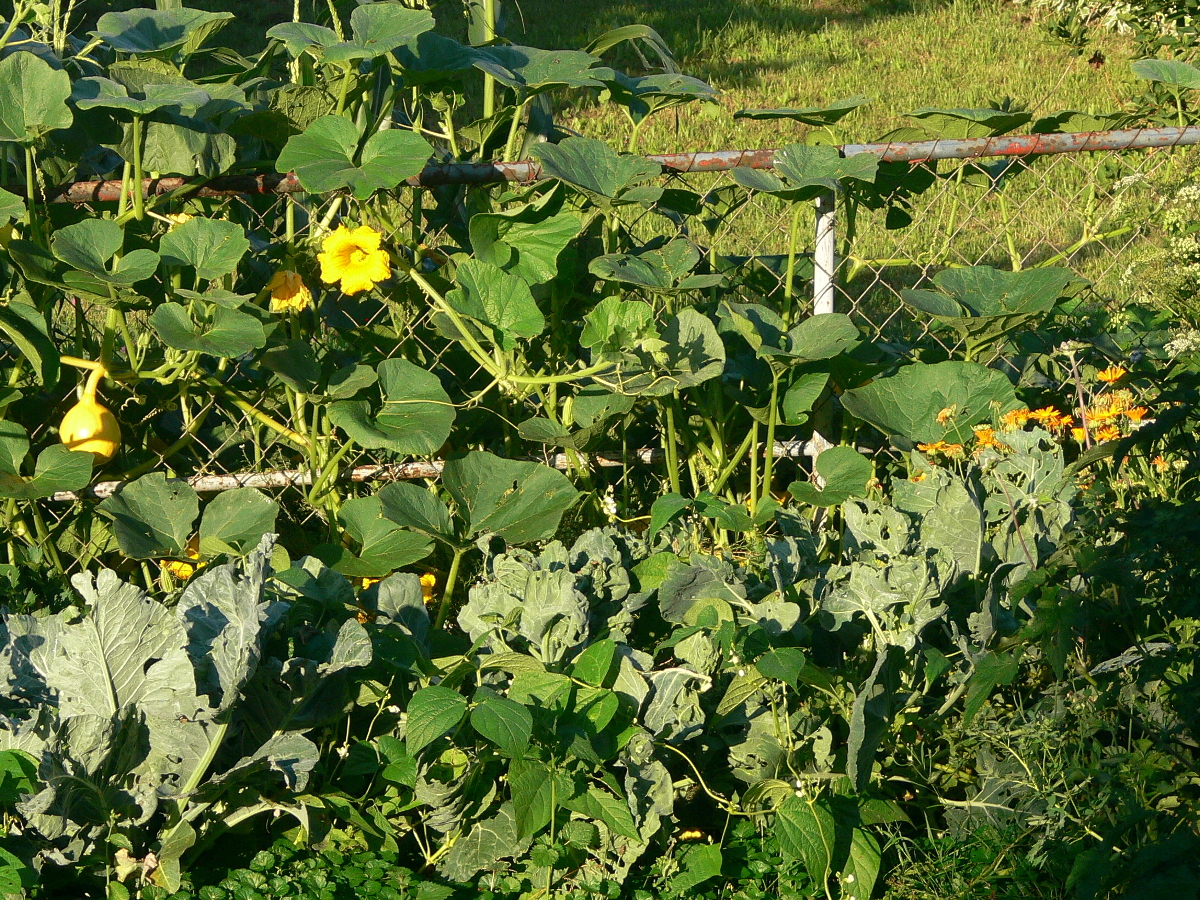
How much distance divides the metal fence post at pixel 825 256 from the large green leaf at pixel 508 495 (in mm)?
745

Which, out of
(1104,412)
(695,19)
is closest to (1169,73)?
(1104,412)

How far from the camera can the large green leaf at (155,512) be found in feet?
8.25

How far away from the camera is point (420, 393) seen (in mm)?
2678

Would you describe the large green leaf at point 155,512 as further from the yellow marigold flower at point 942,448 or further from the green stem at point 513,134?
the yellow marigold flower at point 942,448

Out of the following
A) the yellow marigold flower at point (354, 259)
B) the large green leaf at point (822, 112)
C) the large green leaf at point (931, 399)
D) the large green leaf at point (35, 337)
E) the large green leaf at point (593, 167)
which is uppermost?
the large green leaf at point (822, 112)

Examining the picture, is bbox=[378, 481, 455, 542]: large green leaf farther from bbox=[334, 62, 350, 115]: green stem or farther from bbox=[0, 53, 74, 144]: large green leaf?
bbox=[0, 53, 74, 144]: large green leaf

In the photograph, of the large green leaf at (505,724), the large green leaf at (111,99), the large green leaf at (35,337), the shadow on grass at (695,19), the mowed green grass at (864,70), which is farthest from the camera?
the shadow on grass at (695,19)

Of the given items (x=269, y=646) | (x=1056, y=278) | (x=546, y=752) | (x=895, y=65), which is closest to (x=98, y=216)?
(x=269, y=646)

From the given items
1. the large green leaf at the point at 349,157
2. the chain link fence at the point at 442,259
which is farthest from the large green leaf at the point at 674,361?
the large green leaf at the point at 349,157

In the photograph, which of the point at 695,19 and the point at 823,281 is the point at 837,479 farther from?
the point at 695,19

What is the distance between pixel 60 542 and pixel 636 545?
1359mm

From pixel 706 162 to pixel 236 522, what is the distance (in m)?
1.26

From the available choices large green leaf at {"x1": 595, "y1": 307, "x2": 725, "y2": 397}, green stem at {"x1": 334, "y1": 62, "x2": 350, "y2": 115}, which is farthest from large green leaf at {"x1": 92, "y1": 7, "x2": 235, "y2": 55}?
large green leaf at {"x1": 595, "y1": 307, "x2": 725, "y2": 397}

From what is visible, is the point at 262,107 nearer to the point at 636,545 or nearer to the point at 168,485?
the point at 168,485
